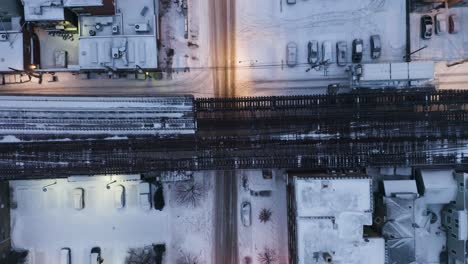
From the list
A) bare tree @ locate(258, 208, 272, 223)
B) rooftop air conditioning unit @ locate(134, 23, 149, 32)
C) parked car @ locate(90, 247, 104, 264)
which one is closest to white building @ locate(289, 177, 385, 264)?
bare tree @ locate(258, 208, 272, 223)

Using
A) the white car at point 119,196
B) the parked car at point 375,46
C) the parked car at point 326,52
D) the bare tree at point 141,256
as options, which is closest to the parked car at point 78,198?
the white car at point 119,196

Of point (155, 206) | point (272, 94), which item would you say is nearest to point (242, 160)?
point (272, 94)

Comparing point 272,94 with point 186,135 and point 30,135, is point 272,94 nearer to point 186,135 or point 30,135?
point 186,135

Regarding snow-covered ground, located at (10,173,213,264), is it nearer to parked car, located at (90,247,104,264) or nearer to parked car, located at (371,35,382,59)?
parked car, located at (90,247,104,264)

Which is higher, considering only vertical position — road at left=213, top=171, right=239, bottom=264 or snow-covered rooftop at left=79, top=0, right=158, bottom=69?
snow-covered rooftop at left=79, top=0, right=158, bottom=69

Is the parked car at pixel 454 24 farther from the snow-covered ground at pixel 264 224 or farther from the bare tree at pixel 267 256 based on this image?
the bare tree at pixel 267 256

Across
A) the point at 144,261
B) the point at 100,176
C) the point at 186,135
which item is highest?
the point at 186,135
